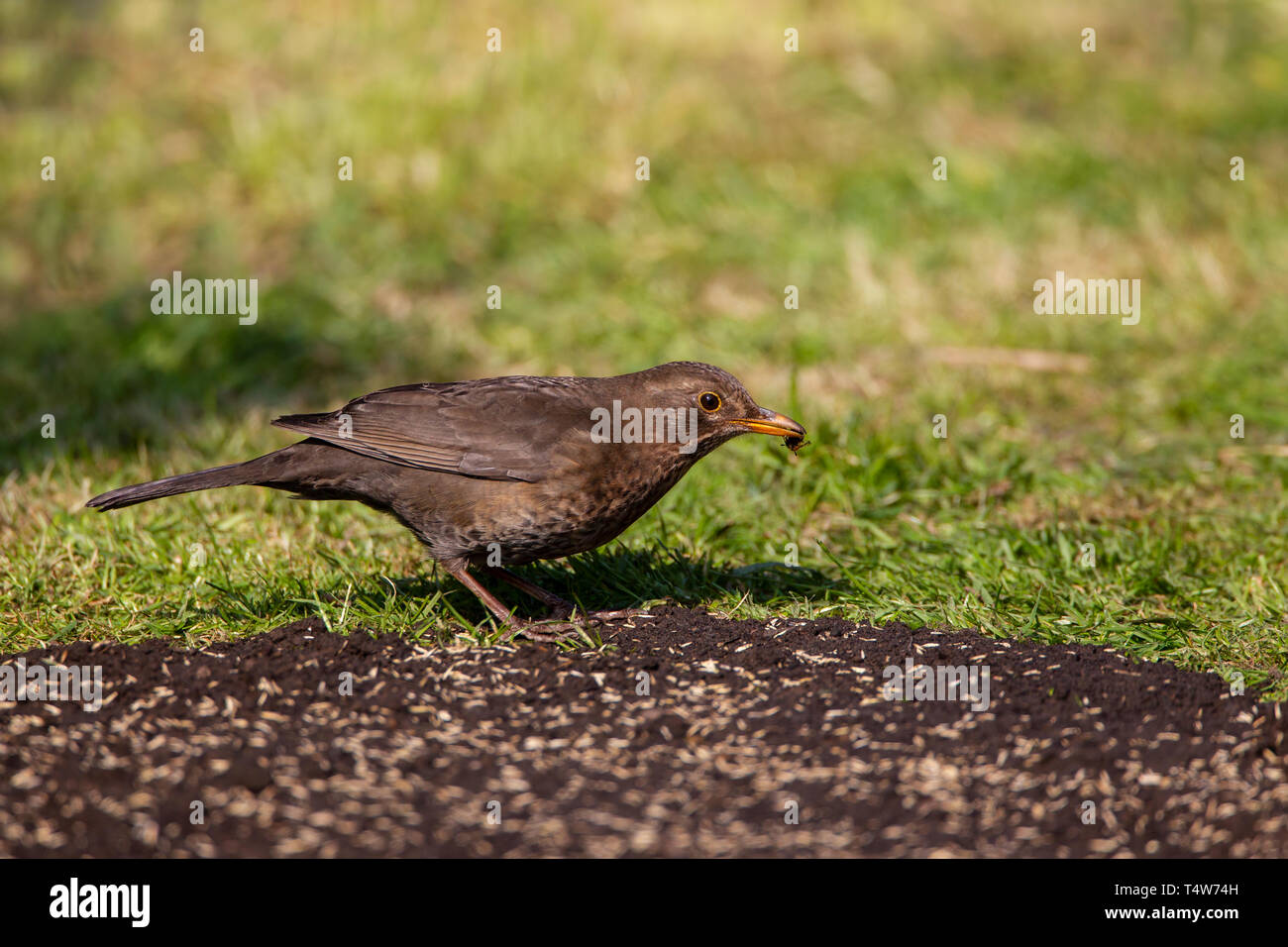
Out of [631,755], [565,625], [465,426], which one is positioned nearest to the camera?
[631,755]

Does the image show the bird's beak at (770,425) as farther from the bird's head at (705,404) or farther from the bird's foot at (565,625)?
the bird's foot at (565,625)

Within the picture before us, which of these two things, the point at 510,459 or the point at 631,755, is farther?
the point at 510,459

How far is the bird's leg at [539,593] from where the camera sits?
16.9ft

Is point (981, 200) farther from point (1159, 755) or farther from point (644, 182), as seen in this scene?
point (1159, 755)

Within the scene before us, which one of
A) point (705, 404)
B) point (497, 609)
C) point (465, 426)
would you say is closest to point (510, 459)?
point (465, 426)

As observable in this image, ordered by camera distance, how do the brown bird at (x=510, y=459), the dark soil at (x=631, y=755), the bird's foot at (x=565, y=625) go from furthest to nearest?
the brown bird at (x=510, y=459) → the bird's foot at (x=565, y=625) → the dark soil at (x=631, y=755)

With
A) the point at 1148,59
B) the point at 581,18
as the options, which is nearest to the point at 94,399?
the point at 581,18

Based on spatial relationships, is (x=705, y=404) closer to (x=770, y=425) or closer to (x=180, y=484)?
(x=770, y=425)

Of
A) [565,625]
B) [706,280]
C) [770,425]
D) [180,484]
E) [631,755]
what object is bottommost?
[631,755]

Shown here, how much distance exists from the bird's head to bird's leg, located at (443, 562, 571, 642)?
87cm

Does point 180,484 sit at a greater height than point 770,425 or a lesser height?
lesser

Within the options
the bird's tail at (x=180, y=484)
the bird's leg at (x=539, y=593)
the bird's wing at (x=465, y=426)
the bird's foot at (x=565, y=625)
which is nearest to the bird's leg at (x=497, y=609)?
the bird's foot at (x=565, y=625)

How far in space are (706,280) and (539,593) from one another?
4.87 meters

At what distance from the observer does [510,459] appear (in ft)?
16.2
